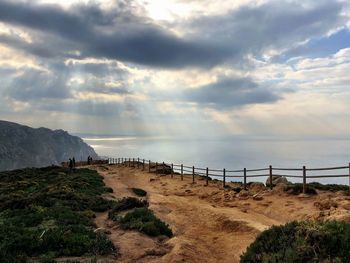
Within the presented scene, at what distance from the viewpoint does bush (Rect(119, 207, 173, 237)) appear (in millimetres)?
14844

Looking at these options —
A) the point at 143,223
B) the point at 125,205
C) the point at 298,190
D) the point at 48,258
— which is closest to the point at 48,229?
the point at 48,258

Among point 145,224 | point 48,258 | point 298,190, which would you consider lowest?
point 48,258

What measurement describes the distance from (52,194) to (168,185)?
56.2 ft

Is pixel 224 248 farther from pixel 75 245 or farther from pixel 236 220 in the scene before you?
pixel 75 245

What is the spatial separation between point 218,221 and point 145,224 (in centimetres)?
438

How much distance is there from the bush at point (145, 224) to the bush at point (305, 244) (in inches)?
251

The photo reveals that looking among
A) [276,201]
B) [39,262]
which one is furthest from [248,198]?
[39,262]

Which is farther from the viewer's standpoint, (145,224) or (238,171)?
(238,171)

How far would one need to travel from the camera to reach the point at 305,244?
7984 millimetres

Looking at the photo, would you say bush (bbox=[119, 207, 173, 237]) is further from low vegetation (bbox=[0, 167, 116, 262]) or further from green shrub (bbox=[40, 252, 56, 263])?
green shrub (bbox=[40, 252, 56, 263])

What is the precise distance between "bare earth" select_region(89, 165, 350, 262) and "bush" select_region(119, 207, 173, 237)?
0.41m

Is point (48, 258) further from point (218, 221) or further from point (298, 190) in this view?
point (298, 190)

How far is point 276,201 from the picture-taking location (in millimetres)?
23438

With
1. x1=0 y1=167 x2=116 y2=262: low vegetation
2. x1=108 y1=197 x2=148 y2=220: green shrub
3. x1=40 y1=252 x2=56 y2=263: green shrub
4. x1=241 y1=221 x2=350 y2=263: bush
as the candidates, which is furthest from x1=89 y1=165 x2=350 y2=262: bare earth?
x1=241 y1=221 x2=350 y2=263: bush
